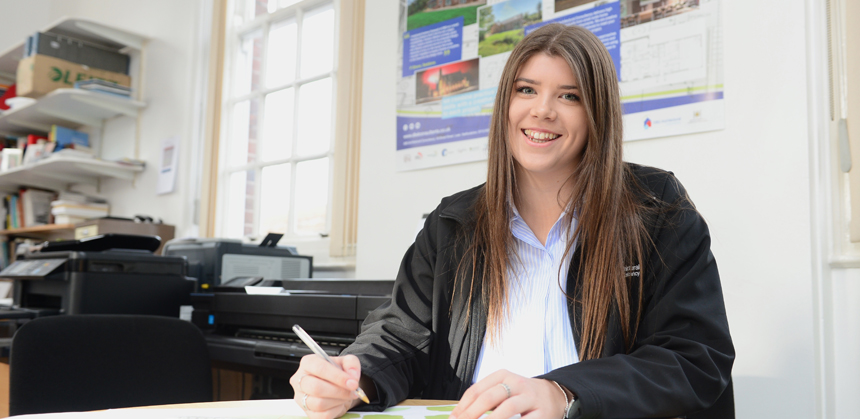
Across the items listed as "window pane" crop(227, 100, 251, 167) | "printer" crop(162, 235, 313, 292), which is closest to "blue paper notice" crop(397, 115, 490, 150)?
"printer" crop(162, 235, 313, 292)

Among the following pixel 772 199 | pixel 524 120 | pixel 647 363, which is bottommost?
pixel 647 363

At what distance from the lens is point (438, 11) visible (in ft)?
6.85

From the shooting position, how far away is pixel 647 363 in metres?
0.83

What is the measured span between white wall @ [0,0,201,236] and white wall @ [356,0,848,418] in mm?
2641

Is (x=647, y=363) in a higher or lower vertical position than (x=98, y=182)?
lower

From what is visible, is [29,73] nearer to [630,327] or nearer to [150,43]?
[150,43]

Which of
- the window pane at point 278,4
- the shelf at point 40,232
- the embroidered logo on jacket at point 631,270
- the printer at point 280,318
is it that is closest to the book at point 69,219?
the shelf at point 40,232

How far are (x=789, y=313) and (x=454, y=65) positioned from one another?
1.19m

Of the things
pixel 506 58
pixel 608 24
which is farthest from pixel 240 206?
pixel 608 24

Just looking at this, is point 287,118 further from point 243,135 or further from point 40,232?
point 40,232

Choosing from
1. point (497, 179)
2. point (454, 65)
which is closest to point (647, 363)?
point (497, 179)

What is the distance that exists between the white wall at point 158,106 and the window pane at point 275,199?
1.60 feet

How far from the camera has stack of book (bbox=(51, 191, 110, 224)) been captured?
3475 mm

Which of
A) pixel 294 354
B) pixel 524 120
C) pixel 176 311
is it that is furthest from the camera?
pixel 176 311
